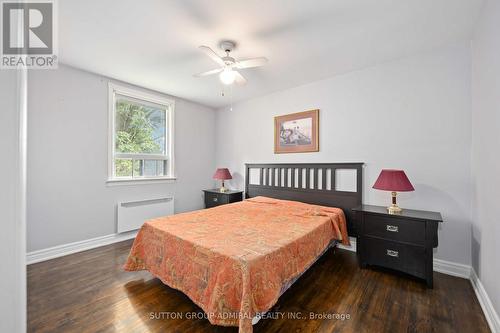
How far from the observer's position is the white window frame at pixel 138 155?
324cm

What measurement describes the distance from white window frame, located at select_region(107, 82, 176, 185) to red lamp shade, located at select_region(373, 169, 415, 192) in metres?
3.37

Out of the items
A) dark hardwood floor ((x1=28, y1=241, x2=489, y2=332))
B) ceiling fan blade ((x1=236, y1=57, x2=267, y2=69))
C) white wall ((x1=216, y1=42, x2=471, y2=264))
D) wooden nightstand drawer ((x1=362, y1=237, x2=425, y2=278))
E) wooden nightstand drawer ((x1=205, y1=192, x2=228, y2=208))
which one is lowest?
dark hardwood floor ((x1=28, y1=241, x2=489, y2=332))

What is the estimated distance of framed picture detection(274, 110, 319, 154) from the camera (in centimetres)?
336

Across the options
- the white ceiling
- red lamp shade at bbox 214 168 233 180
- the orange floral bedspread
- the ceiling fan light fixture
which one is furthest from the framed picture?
the ceiling fan light fixture

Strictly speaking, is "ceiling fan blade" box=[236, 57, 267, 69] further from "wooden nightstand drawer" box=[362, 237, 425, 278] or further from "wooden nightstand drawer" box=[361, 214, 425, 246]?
"wooden nightstand drawer" box=[362, 237, 425, 278]

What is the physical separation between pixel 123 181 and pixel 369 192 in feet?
12.0

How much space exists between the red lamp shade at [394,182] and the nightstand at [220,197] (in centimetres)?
243

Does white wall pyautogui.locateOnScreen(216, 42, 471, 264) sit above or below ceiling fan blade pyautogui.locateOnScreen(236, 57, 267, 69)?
below

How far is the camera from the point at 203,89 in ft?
12.0

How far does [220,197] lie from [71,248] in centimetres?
224

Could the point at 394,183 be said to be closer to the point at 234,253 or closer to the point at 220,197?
the point at 234,253

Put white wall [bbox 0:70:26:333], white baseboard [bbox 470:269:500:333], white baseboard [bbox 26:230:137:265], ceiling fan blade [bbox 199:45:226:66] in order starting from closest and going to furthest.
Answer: white wall [bbox 0:70:26:333]
white baseboard [bbox 470:269:500:333]
ceiling fan blade [bbox 199:45:226:66]
white baseboard [bbox 26:230:137:265]

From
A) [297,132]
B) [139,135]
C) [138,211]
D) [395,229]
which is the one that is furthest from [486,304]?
[139,135]

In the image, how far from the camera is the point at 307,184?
3359mm
